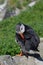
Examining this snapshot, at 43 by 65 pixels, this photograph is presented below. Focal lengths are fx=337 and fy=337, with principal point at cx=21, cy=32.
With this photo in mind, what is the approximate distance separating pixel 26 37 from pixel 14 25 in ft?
26.7

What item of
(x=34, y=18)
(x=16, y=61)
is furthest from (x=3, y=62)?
(x=34, y=18)

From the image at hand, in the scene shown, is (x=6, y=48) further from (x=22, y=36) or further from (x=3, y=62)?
(x=3, y=62)

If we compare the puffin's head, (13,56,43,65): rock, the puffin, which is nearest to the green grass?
(13,56,43,65): rock

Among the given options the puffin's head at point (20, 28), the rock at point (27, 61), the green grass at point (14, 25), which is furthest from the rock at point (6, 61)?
the green grass at point (14, 25)

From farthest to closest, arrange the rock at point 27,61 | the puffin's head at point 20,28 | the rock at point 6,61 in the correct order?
the rock at point 27,61, the puffin's head at point 20,28, the rock at point 6,61

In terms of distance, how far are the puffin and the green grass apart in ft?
5.27

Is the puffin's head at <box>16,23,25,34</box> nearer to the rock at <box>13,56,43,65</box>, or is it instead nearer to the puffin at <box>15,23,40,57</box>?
the puffin at <box>15,23,40,57</box>

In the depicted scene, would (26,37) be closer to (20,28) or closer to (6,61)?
(20,28)

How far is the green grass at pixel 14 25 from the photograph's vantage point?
9.41 meters

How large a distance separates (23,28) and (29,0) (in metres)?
20.5

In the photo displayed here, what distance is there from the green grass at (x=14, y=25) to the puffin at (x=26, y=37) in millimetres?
1606

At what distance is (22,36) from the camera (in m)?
7.34

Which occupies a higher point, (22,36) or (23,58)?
(22,36)

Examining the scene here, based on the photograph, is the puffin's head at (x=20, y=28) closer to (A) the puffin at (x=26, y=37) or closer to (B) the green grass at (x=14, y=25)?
(A) the puffin at (x=26, y=37)
